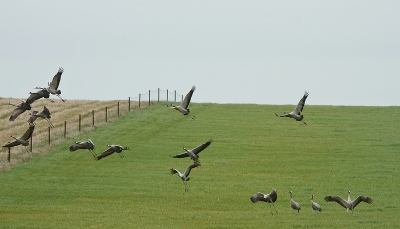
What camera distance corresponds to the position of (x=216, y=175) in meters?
42.6

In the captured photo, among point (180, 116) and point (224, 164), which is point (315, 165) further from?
point (180, 116)

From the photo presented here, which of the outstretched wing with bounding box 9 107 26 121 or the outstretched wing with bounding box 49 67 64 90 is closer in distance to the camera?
the outstretched wing with bounding box 49 67 64 90

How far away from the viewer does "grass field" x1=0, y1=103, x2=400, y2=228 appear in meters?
30.7

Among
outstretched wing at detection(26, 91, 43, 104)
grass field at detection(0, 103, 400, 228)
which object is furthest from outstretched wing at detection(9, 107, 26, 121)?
grass field at detection(0, 103, 400, 228)

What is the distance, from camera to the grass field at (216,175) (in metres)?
30.7

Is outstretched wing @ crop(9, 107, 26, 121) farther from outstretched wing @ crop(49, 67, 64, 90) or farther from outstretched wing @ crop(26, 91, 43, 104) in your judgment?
outstretched wing @ crop(49, 67, 64, 90)

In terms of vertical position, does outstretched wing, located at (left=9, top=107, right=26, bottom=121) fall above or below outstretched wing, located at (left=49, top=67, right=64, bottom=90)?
below

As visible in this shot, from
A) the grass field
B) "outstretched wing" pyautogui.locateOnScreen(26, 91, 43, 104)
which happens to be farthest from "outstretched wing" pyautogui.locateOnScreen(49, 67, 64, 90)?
the grass field

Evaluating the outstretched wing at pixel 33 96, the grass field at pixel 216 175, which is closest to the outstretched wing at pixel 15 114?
the outstretched wing at pixel 33 96

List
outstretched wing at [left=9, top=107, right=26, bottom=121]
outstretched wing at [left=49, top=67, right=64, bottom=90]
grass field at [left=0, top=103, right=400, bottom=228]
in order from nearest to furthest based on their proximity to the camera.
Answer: outstretched wing at [left=49, top=67, right=64, bottom=90] < outstretched wing at [left=9, top=107, right=26, bottom=121] < grass field at [left=0, top=103, right=400, bottom=228]

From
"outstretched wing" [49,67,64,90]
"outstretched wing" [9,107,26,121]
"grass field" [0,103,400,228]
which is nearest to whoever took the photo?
"outstretched wing" [49,67,64,90]

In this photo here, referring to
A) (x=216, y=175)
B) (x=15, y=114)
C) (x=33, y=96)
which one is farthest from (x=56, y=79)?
(x=216, y=175)

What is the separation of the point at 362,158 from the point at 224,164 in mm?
8741

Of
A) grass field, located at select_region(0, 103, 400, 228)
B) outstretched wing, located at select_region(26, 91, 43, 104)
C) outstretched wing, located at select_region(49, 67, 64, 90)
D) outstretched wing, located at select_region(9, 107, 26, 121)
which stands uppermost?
outstretched wing, located at select_region(49, 67, 64, 90)
